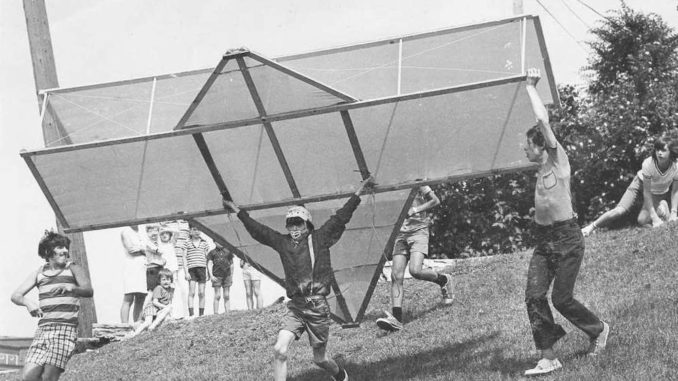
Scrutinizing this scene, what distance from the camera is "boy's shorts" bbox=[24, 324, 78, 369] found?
10336 millimetres

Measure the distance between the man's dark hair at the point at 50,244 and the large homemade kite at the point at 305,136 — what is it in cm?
112

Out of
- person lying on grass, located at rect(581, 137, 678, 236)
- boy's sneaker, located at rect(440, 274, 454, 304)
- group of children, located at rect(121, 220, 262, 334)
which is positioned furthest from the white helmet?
person lying on grass, located at rect(581, 137, 678, 236)

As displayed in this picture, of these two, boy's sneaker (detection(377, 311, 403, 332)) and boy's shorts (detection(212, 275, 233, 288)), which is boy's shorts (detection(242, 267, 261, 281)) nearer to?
boy's shorts (detection(212, 275, 233, 288))

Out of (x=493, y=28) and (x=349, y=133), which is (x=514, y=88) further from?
(x=349, y=133)

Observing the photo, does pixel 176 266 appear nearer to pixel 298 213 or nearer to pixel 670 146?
pixel 670 146

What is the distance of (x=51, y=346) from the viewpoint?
10.4 meters

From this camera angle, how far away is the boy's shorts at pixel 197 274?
61.7 ft

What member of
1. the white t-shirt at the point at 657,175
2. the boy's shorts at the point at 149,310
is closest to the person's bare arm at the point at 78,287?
the boy's shorts at the point at 149,310

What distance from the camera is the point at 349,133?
35.5ft

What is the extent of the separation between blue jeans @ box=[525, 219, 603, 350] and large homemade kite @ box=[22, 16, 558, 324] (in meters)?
1.52

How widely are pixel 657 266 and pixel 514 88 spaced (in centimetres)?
510

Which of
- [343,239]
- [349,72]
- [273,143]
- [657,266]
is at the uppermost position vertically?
[349,72]

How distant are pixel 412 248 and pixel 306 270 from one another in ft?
12.8

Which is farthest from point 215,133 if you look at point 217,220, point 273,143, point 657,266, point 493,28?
point 657,266
